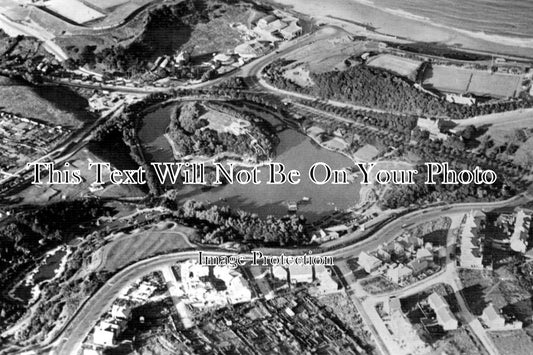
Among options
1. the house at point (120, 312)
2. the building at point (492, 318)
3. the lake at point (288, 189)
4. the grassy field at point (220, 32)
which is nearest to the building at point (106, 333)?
the house at point (120, 312)

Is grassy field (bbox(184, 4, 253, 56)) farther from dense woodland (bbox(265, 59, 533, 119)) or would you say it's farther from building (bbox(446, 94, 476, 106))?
building (bbox(446, 94, 476, 106))

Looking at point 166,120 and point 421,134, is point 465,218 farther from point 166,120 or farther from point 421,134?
point 166,120

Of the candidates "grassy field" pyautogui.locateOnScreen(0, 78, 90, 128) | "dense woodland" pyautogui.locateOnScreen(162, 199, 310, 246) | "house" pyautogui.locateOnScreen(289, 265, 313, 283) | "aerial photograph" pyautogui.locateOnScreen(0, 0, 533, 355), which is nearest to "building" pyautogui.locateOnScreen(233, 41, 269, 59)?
"aerial photograph" pyautogui.locateOnScreen(0, 0, 533, 355)

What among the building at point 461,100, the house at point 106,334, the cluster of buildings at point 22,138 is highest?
the building at point 461,100

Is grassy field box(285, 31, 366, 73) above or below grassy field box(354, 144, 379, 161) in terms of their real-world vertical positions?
above

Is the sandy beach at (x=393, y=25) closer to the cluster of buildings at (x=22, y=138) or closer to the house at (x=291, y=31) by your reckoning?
the house at (x=291, y=31)

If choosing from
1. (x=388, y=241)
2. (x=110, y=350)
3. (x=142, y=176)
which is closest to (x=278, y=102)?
(x=142, y=176)

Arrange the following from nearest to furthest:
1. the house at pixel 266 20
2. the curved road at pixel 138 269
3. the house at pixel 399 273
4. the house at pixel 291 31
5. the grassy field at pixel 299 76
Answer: the curved road at pixel 138 269 → the house at pixel 399 273 → the grassy field at pixel 299 76 → the house at pixel 291 31 → the house at pixel 266 20
